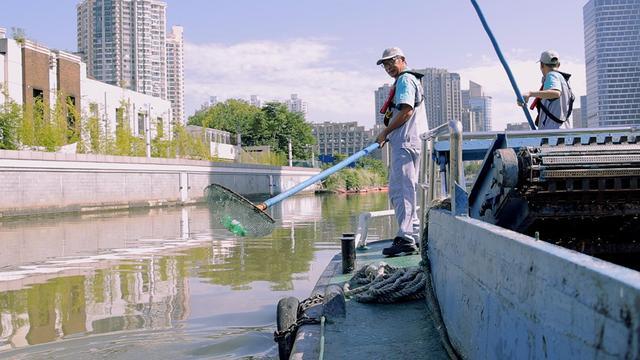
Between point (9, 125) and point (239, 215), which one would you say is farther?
point (9, 125)

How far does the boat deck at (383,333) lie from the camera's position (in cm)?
307

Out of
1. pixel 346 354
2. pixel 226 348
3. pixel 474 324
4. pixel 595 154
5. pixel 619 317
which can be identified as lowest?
pixel 226 348

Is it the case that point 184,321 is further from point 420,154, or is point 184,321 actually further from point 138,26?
point 138,26

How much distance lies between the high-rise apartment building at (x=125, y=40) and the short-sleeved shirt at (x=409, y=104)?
323ft

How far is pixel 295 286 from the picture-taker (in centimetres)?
701

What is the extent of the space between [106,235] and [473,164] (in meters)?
10.0

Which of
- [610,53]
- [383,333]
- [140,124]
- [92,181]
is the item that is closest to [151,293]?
[383,333]

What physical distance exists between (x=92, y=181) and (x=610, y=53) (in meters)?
23.6

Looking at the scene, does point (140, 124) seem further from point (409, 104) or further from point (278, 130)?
point (409, 104)

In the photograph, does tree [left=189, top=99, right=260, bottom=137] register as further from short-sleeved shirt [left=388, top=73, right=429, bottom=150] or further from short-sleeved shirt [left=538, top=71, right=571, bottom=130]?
short-sleeved shirt [left=388, top=73, right=429, bottom=150]

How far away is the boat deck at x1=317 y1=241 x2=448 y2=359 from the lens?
121 inches

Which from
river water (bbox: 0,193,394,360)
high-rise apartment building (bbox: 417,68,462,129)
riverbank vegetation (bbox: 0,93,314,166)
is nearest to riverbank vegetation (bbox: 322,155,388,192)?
riverbank vegetation (bbox: 0,93,314,166)

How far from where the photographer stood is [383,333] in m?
3.42

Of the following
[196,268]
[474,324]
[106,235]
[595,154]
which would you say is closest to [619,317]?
[474,324]
